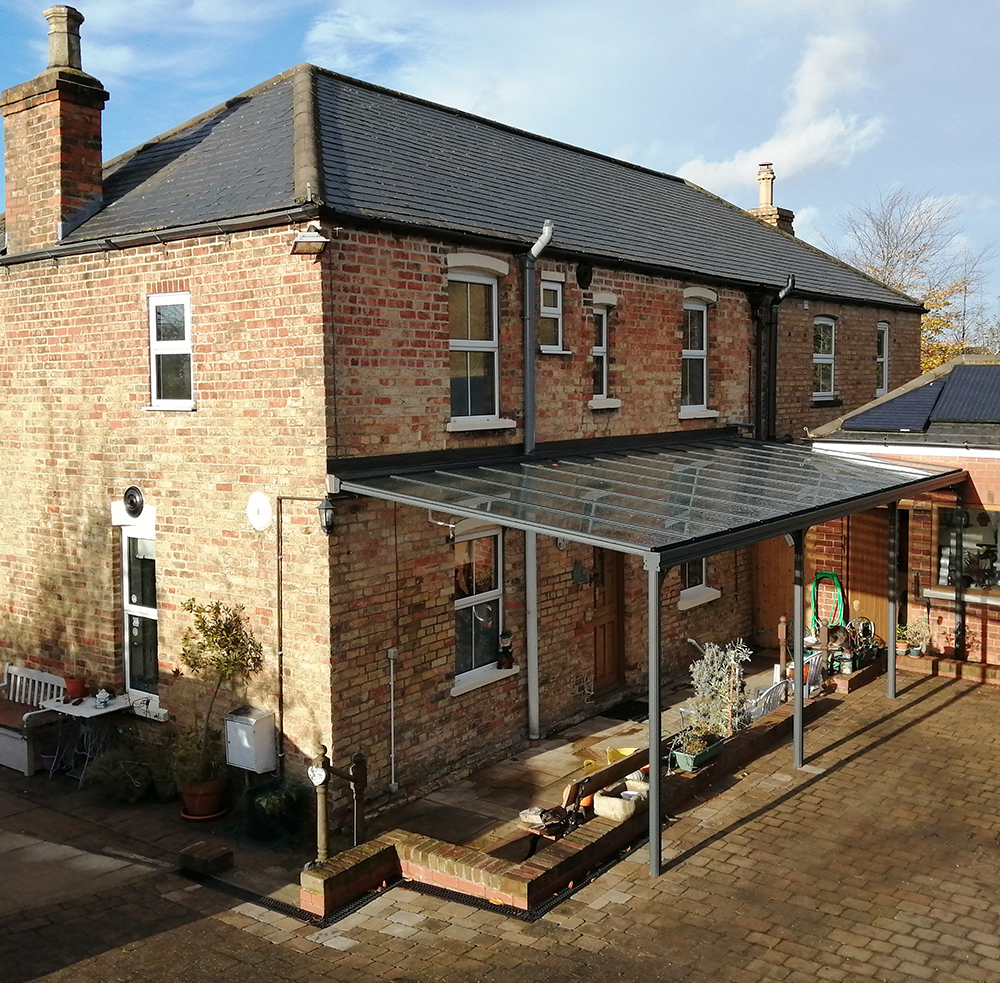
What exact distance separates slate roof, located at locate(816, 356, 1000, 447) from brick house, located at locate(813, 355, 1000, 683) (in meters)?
0.01

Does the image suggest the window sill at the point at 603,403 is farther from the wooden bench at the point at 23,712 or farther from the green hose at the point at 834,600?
the wooden bench at the point at 23,712

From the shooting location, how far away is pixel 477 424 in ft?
36.3

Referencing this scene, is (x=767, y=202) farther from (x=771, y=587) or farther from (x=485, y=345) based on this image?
(x=485, y=345)

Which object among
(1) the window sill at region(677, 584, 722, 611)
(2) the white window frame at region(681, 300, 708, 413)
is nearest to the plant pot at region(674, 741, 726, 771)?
(1) the window sill at region(677, 584, 722, 611)

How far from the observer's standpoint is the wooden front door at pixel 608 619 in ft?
44.1

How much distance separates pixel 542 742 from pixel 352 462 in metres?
4.54

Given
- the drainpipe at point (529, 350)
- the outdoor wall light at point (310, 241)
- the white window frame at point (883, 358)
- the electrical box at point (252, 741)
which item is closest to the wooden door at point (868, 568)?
the white window frame at point (883, 358)

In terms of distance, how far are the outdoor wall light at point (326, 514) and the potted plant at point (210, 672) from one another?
60.4 inches

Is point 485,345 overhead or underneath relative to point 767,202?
underneath

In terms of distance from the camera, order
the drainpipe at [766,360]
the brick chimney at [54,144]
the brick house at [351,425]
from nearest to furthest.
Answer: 1. the brick house at [351,425]
2. the brick chimney at [54,144]
3. the drainpipe at [766,360]

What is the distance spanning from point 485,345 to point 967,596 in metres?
8.43

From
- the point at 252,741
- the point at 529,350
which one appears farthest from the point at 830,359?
the point at 252,741

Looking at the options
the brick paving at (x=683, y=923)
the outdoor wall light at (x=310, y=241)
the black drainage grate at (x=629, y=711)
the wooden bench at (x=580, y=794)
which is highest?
the outdoor wall light at (x=310, y=241)

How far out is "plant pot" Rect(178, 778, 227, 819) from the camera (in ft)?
32.1
